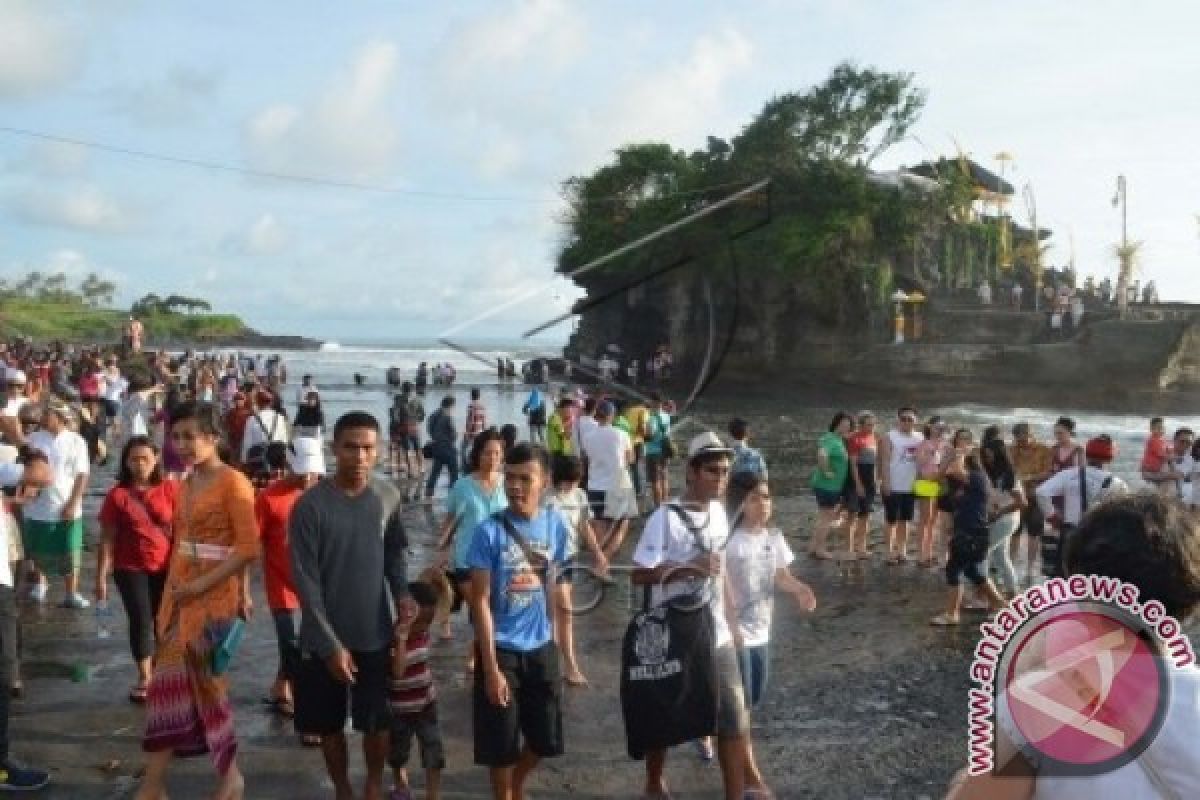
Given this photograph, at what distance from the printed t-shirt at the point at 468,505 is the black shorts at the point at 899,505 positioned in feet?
19.4

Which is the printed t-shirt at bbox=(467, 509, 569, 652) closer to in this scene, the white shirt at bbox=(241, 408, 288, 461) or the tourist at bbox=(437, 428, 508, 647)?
the tourist at bbox=(437, 428, 508, 647)

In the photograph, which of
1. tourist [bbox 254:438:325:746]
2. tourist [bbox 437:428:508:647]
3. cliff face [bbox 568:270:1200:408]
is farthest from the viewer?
cliff face [bbox 568:270:1200:408]

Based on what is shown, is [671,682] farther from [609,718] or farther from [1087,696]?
[1087,696]

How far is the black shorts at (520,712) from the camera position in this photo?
14.6 feet

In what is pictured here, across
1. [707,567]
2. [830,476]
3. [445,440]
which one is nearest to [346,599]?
[707,567]

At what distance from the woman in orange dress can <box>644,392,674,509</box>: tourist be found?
10143mm

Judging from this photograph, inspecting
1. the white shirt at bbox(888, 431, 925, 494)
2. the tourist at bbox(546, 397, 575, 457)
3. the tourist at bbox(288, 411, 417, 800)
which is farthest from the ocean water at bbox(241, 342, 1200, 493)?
the tourist at bbox(288, 411, 417, 800)

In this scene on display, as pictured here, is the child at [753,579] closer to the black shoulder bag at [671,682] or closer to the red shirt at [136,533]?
the black shoulder bag at [671,682]

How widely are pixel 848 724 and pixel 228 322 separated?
125m

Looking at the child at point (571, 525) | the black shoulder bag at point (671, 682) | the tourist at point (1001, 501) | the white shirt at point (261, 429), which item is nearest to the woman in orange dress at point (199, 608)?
the black shoulder bag at point (671, 682)

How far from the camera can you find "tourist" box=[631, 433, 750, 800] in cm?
468

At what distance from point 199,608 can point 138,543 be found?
1831 millimetres

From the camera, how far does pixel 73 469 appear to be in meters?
7.97

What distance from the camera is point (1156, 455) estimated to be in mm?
12328
